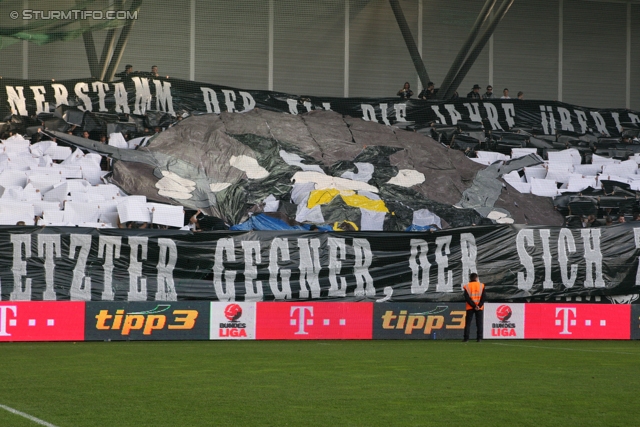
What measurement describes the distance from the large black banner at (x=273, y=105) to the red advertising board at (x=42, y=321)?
11.0 meters

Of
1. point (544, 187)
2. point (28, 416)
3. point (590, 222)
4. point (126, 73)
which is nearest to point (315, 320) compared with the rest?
point (590, 222)

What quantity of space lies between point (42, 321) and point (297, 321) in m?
5.30

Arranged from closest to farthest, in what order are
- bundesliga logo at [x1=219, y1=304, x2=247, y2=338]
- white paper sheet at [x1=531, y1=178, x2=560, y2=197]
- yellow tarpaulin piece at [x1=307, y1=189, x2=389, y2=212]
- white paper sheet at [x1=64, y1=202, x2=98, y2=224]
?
bundesliga logo at [x1=219, y1=304, x2=247, y2=338], white paper sheet at [x1=64, y1=202, x2=98, y2=224], yellow tarpaulin piece at [x1=307, y1=189, x2=389, y2=212], white paper sheet at [x1=531, y1=178, x2=560, y2=197]

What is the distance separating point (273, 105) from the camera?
3122 cm

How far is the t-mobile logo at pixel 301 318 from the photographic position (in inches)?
789

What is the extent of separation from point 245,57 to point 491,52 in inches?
391

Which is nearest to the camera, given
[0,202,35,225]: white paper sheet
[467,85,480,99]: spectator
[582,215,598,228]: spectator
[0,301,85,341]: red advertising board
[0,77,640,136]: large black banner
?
[0,301,85,341]: red advertising board

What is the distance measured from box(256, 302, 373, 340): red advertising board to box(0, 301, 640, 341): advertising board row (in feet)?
0.07

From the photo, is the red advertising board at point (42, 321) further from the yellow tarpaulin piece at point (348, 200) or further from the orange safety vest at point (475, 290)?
the yellow tarpaulin piece at point (348, 200)

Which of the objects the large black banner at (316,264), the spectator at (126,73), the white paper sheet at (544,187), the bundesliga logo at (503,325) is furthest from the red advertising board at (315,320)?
the spectator at (126,73)

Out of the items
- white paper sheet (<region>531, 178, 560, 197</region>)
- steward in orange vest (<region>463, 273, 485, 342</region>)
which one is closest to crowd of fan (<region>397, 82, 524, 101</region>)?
white paper sheet (<region>531, 178, 560, 197</region>)

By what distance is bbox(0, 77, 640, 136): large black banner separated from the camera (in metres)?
28.2

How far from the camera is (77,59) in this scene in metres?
31.1

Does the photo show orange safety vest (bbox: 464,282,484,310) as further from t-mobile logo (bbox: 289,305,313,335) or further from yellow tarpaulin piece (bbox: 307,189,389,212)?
yellow tarpaulin piece (bbox: 307,189,389,212)
